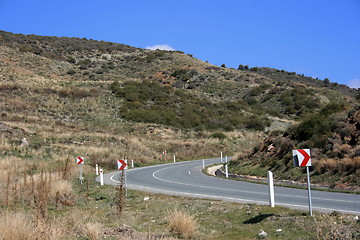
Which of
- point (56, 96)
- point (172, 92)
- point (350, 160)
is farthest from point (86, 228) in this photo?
point (172, 92)

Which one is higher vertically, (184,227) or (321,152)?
(321,152)

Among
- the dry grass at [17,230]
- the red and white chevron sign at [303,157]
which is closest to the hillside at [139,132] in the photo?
the dry grass at [17,230]

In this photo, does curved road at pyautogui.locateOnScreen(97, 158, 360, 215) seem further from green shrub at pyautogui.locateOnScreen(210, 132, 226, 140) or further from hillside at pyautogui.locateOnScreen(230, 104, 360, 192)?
green shrub at pyautogui.locateOnScreen(210, 132, 226, 140)

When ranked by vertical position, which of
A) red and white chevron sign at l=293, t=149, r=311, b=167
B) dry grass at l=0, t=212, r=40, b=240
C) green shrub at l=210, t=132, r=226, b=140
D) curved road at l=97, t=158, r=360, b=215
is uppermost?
green shrub at l=210, t=132, r=226, b=140

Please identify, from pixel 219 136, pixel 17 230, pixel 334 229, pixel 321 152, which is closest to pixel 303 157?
pixel 334 229

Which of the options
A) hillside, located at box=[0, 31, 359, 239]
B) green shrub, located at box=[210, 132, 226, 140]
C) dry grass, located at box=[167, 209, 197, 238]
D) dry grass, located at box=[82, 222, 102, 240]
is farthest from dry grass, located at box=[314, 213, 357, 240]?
green shrub, located at box=[210, 132, 226, 140]

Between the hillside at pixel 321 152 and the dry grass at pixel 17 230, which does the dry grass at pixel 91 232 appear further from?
the hillside at pixel 321 152

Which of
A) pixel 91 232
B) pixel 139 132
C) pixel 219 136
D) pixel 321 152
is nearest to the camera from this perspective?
pixel 91 232

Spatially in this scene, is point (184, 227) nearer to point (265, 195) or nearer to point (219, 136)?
point (265, 195)

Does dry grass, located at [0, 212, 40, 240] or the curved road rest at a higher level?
dry grass, located at [0, 212, 40, 240]

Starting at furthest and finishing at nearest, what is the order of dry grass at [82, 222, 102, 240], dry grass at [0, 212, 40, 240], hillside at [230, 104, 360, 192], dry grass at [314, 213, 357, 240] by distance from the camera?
1. hillside at [230, 104, 360, 192]
2. dry grass at [82, 222, 102, 240]
3. dry grass at [314, 213, 357, 240]
4. dry grass at [0, 212, 40, 240]

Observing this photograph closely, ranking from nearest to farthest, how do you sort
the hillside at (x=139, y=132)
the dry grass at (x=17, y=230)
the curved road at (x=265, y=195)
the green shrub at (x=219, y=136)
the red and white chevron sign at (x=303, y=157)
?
1. the dry grass at (x=17, y=230)
2. the hillside at (x=139, y=132)
3. the red and white chevron sign at (x=303, y=157)
4. the curved road at (x=265, y=195)
5. the green shrub at (x=219, y=136)

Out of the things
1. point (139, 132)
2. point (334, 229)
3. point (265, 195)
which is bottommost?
point (265, 195)

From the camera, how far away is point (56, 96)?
66000 millimetres
